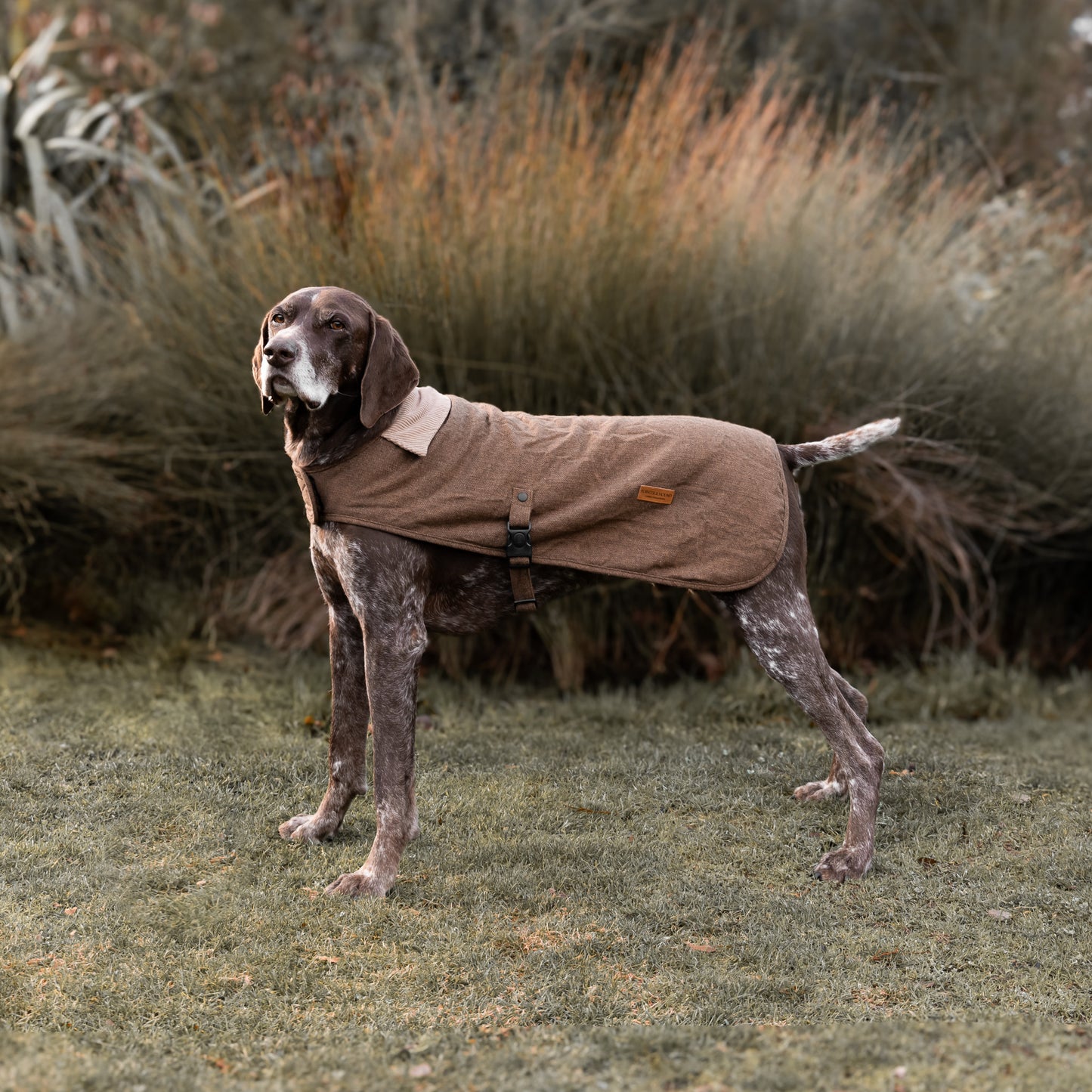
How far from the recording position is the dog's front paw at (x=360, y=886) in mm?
2963

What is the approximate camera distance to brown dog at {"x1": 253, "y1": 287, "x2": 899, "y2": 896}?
2.96m

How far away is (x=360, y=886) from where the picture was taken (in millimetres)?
2973

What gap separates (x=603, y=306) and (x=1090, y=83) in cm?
756

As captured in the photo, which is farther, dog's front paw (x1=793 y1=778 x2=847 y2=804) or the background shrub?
the background shrub

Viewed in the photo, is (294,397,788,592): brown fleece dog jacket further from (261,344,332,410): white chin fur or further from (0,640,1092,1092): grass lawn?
(0,640,1092,1092): grass lawn

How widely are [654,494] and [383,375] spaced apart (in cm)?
77

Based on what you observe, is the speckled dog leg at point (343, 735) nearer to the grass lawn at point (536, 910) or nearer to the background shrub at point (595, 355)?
the grass lawn at point (536, 910)

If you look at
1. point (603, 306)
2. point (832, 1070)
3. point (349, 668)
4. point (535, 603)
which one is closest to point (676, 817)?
point (535, 603)

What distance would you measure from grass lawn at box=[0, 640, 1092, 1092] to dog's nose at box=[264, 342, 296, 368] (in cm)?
131

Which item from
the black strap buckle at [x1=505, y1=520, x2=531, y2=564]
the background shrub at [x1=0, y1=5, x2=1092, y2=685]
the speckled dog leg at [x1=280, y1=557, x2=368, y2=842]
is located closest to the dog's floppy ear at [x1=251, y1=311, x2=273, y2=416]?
the speckled dog leg at [x1=280, y1=557, x2=368, y2=842]

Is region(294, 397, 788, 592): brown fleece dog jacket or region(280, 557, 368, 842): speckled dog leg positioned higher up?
region(294, 397, 788, 592): brown fleece dog jacket

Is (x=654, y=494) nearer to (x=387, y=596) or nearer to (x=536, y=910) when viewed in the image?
(x=387, y=596)

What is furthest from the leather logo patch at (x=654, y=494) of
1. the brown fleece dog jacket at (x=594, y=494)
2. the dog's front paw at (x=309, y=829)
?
the dog's front paw at (x=309, y=829)

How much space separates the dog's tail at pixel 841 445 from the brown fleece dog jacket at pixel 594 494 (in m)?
0.10
